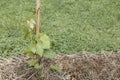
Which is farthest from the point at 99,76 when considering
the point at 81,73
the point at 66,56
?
the point at 66,56

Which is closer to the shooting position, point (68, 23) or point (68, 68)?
point (68, 68)

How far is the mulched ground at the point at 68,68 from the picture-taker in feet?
8.31

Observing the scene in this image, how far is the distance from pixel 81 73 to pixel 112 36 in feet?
2.63

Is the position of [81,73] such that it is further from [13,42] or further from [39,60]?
[13,42]

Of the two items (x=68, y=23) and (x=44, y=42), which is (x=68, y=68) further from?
(x=68, y=23)

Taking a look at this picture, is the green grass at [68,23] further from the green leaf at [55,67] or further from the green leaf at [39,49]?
the green leaf at [39,49]

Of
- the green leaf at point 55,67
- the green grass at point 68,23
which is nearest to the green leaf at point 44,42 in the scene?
the green leaf at point 55,67

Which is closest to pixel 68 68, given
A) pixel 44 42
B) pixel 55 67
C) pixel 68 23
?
pixel 55 67

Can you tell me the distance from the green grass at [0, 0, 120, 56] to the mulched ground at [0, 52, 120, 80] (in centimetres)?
16

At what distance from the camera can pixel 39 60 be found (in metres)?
2.54

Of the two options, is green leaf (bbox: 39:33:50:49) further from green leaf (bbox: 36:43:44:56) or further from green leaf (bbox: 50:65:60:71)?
green leaf (bbox: 50:65:60:71)

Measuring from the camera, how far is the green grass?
2984 millimetres

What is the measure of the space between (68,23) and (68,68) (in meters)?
0.89

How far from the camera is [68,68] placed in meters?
2.63
